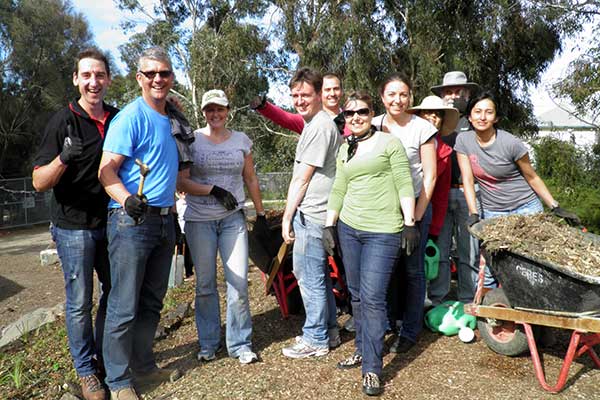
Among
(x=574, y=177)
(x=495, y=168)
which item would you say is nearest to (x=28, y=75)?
(x=574, y=177)

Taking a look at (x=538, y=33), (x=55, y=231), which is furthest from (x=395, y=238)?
(x=538, y=33)

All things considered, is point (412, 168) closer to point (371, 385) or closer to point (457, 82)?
point (371, 385)

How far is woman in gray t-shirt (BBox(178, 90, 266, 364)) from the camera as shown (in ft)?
11.6

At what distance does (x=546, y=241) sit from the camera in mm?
3264

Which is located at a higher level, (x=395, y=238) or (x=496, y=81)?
(x=496, y=81)

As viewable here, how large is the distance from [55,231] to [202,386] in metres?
1.33

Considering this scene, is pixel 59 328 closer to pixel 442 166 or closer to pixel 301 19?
pixel 442 166

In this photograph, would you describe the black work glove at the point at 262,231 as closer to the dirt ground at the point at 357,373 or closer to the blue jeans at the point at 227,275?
the blue jeans at the point at 227,275

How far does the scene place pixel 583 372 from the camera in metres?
3.36

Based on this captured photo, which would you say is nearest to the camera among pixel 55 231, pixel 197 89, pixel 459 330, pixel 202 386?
pixel 55 231

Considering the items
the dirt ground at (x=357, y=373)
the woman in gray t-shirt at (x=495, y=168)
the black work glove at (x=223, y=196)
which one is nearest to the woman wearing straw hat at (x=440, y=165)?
the woman in gray t-shirt at (x=495, y=168)

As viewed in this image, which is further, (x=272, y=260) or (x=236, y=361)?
(x=272, y=260)

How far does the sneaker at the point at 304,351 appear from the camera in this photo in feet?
12.1

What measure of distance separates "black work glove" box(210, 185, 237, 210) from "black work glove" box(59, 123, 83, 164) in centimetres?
92
